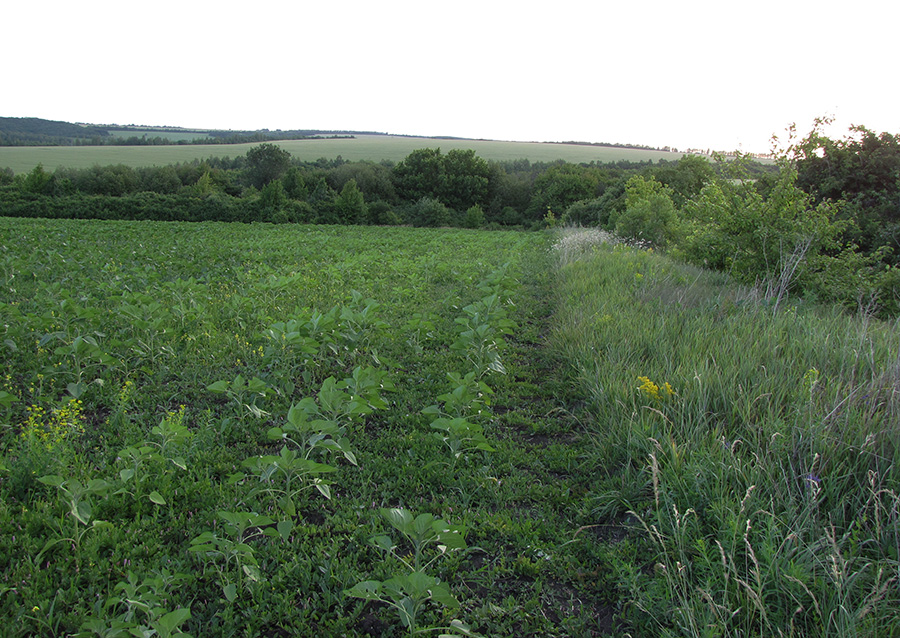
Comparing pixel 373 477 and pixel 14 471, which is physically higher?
pixel 14 471

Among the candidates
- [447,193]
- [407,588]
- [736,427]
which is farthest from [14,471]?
[447,193]

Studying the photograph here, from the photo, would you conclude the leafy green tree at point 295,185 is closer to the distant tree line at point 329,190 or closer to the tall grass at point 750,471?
the distant tree line at point 329,190

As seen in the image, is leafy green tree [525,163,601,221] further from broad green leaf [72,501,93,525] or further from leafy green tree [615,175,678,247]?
broad green leaf [72,501,93,525]

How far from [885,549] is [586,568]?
1308 mm

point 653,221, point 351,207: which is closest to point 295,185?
point 351,207

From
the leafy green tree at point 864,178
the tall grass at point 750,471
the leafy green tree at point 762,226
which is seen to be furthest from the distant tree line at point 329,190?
the tall grass at point 750,471

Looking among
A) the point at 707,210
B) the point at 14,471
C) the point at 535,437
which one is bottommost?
the point at 535,437

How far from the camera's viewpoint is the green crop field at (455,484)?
6.32 feet

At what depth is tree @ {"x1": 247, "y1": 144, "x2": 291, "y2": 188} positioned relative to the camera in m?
54.7

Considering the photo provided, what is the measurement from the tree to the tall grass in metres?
57.5

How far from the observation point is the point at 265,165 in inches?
2154

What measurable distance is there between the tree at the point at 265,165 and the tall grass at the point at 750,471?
57529 mm

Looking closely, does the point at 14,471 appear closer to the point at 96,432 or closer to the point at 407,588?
the point at 96,432

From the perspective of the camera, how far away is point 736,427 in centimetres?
305
